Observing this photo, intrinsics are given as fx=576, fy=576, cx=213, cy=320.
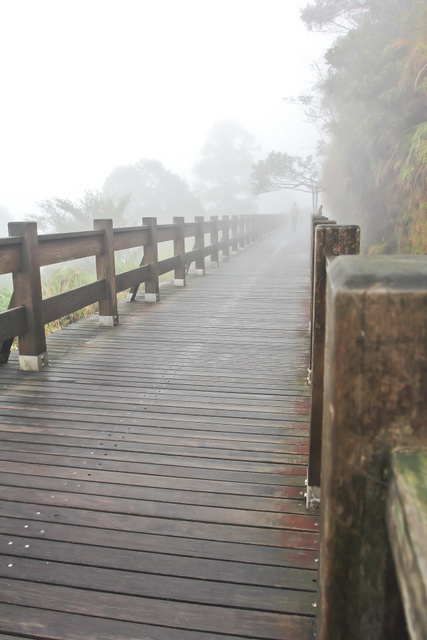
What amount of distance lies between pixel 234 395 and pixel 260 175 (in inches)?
1047

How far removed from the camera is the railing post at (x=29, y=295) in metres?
4.04

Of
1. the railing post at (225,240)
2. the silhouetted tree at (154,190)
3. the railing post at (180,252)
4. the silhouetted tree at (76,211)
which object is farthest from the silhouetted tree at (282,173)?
the silhouetted tree at (154,190)

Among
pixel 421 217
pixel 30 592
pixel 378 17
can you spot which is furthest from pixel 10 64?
pixel 30 592

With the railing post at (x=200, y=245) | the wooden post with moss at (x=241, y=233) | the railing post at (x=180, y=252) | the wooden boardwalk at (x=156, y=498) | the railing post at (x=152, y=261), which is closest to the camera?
the wooden boardwalk at (x=156, y=498)

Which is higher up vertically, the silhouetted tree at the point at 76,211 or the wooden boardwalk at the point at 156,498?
the silhouetted tree at the point at 76,211

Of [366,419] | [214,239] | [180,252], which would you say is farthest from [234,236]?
[366,419]

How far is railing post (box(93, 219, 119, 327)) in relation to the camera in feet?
18.3

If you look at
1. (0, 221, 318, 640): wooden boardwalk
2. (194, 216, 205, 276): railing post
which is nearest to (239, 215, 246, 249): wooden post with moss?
(194, 216, 205, 276): railing post

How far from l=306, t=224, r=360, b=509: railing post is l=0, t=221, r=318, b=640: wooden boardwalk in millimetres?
257

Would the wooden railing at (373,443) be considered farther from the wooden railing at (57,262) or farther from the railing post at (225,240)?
the railing post at (225,240)

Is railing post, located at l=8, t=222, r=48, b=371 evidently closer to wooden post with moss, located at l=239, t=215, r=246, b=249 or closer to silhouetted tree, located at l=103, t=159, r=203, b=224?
wooden post with moss, located at l=239, t=215, r=246, b=249

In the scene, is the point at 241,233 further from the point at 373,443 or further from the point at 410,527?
the point at 410,527

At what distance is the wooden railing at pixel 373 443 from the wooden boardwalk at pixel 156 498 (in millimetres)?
1000

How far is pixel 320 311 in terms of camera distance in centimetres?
207
